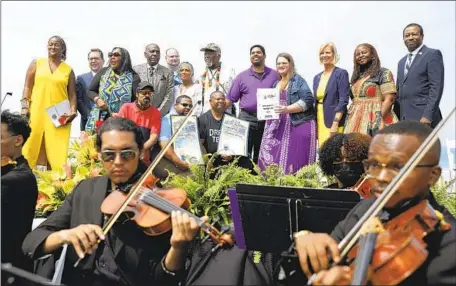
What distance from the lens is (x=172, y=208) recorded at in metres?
3.24

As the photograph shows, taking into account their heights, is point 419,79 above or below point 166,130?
above

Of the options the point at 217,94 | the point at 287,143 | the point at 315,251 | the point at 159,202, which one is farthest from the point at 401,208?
the point at 217,94

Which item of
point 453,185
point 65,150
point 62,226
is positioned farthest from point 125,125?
point 65,150

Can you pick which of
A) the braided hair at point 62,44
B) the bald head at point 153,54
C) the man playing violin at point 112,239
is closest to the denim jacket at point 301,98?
the bald head at point 153,54

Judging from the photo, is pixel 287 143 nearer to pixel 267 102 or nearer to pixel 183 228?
pixel 267 102

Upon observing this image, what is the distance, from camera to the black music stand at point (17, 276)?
274cm

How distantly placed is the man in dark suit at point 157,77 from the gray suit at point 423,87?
2.75 metres

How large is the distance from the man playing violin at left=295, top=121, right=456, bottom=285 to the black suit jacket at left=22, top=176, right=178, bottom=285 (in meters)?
0.97

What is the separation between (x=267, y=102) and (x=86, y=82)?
103 inches

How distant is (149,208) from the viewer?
3.33 m

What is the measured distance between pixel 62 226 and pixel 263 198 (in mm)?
1093

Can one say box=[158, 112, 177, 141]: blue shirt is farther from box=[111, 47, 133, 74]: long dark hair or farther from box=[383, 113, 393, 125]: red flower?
box=[383, 113, 393, 125]: red flower

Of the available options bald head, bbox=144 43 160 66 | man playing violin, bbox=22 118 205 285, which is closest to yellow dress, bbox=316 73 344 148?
bald head, bbox=144 43 160 66

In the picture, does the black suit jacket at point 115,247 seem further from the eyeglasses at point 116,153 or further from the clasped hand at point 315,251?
the clasped hand at point 315,251
